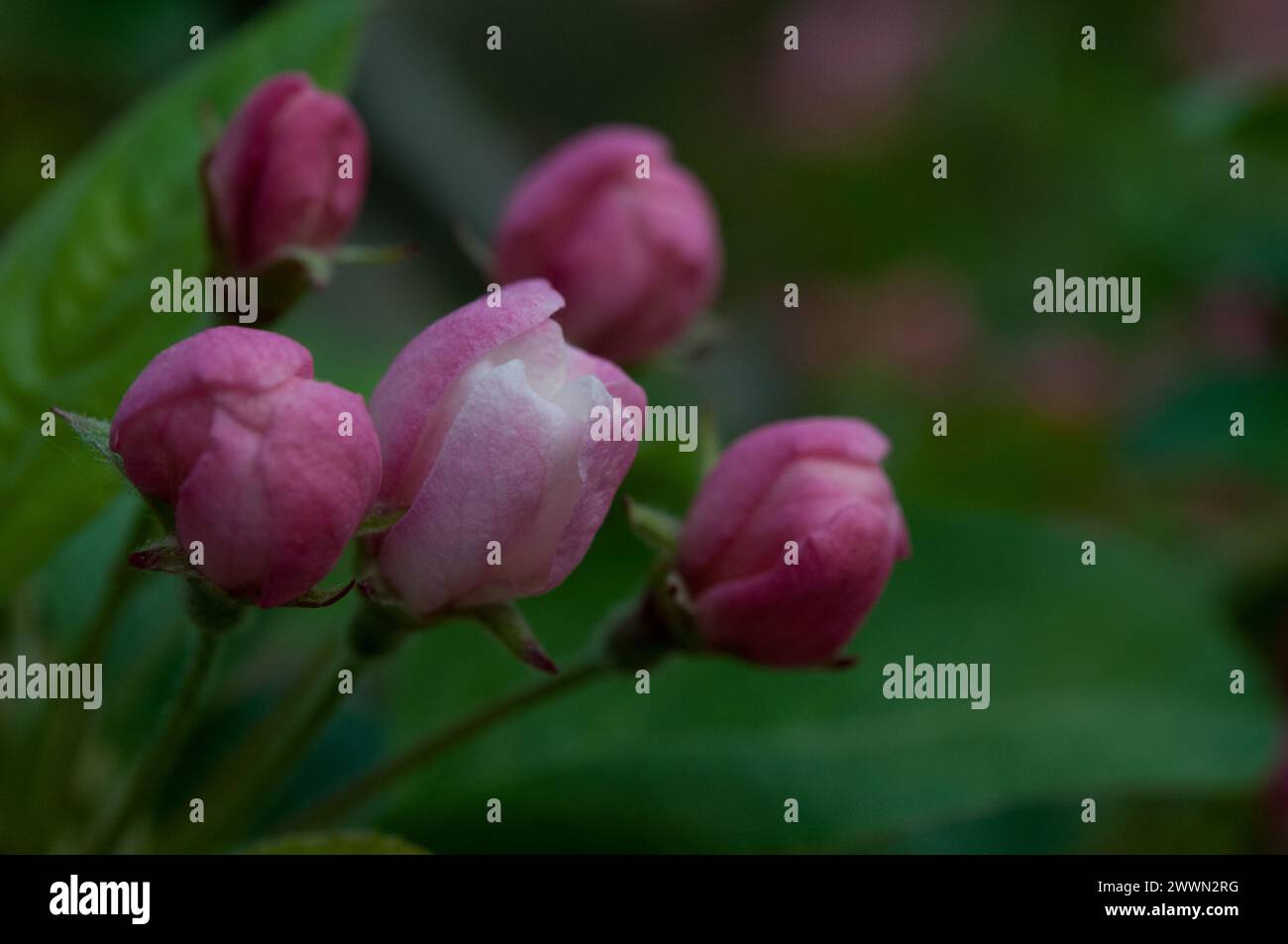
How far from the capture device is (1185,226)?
2059 mm

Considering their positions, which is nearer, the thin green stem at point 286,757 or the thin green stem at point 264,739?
the thin green stem at point 286,757

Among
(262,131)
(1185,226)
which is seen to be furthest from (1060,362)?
(262,131)

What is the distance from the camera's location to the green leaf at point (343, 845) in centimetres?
69

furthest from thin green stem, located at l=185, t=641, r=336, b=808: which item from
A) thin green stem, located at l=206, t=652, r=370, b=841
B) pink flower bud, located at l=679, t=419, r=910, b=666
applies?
pink flower bud, located at l=679, t=419, r=910, b=666

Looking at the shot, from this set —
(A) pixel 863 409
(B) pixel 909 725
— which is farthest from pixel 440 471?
(A) pixel 863 409

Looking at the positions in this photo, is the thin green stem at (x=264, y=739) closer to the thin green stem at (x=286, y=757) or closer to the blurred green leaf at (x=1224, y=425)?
the thin green stem at (x=286, y=757)

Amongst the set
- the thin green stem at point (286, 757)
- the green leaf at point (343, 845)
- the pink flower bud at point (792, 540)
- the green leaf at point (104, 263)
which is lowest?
the green leaf at point (343, 845)

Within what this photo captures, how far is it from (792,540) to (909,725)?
1.15 ft

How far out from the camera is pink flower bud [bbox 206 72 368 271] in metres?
0.82

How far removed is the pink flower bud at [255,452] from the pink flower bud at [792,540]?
0.70ft

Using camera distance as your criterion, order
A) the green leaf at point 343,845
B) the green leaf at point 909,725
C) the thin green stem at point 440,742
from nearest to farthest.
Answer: the green leaf at point 343,845
the thin green stem at point 440,742
the green leaf at point 909,725

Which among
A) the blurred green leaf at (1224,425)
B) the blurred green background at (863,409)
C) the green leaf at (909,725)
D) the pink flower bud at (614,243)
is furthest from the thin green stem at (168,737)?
the blurred green leaf at (1224,425)
